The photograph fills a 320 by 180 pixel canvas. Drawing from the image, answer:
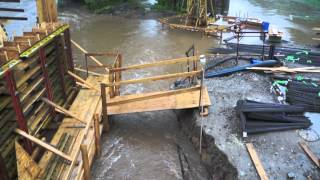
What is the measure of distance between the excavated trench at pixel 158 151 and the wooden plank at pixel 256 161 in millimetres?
568

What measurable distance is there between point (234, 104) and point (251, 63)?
3.90m

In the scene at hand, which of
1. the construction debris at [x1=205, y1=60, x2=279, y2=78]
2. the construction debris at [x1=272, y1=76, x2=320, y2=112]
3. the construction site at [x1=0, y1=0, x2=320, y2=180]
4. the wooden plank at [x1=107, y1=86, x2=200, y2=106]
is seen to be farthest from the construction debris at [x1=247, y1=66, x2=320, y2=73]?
the wooden plank at [x1=107, y1=86, x2=200, y2=106]

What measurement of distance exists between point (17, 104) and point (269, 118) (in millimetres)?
6662

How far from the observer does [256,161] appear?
7.86 m

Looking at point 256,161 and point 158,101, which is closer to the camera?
point 256,161

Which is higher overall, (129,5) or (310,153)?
(129,5)

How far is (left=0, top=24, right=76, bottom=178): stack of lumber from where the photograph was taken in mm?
7430

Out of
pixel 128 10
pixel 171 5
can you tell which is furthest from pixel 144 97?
pixel 171 5

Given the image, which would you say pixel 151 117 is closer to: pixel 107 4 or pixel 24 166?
pixel 24 166

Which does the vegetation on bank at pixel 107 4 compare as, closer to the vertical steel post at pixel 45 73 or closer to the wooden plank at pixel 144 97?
the wooden plank at pixel 144 97

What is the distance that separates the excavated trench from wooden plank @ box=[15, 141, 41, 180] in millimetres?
1958

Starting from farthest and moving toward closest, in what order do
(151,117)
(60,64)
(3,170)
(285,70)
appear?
(285,70)
(151,117)
(60,64)
(3,170)

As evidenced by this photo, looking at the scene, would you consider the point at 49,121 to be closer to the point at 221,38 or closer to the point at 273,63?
the point at 273,63

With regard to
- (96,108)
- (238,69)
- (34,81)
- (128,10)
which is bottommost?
(96,108)
